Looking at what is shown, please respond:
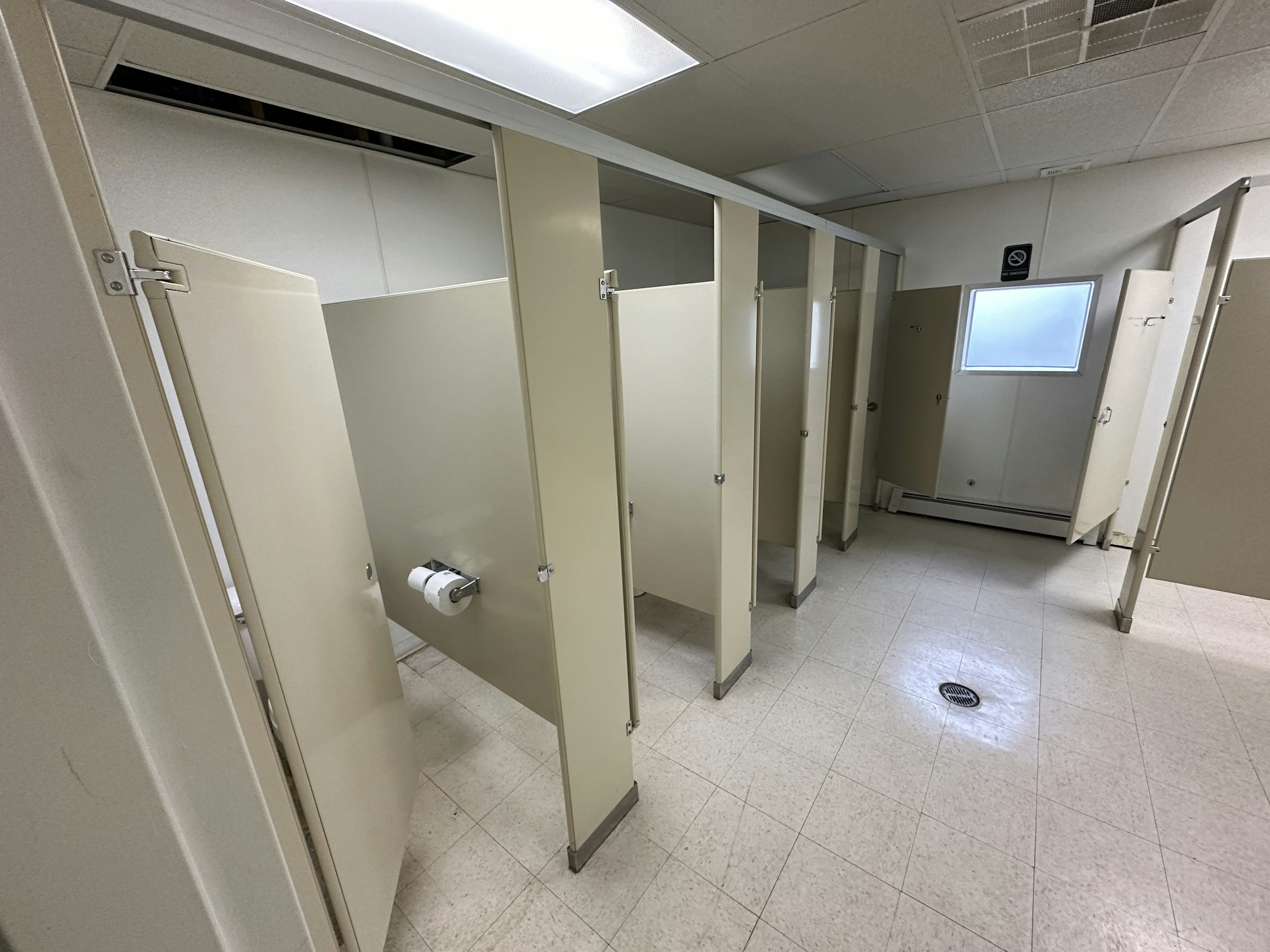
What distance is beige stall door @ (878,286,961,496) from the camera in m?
3.80

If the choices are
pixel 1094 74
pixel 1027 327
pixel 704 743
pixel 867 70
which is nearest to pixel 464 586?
pixel 704 743

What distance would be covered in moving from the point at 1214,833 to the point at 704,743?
1.82 meters

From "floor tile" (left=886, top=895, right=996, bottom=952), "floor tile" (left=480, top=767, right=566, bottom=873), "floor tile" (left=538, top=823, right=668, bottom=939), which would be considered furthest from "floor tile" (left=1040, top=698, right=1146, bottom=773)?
"floor tile" (left=480, top=767, right=566, bottom=873)

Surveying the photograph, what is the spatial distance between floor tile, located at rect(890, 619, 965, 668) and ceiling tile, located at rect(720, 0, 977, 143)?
2.80 m

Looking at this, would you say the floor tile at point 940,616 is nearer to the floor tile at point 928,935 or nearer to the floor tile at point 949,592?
the floor tile at point 949,592

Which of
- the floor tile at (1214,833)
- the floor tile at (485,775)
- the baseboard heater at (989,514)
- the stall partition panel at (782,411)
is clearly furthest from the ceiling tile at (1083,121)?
the floor tile at (485,775)

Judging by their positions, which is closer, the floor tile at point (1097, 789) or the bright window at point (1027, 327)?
the floor tile at point (1097, 789)

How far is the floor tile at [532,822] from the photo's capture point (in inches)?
69.8

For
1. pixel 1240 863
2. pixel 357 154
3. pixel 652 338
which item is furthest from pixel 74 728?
pixel 1240 863

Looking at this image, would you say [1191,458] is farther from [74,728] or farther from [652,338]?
[74,728]

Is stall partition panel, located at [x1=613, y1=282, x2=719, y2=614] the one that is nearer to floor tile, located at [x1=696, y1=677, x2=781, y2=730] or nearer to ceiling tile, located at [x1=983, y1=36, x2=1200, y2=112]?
floor tile, located at [x1=696, y1=677, x2=781, y2=730]

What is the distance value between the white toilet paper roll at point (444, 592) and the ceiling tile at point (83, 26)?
1.81 m

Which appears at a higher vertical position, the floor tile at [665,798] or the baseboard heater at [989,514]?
the baseboard heater at [989,514]

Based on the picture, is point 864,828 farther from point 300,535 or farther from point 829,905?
point 300,535
